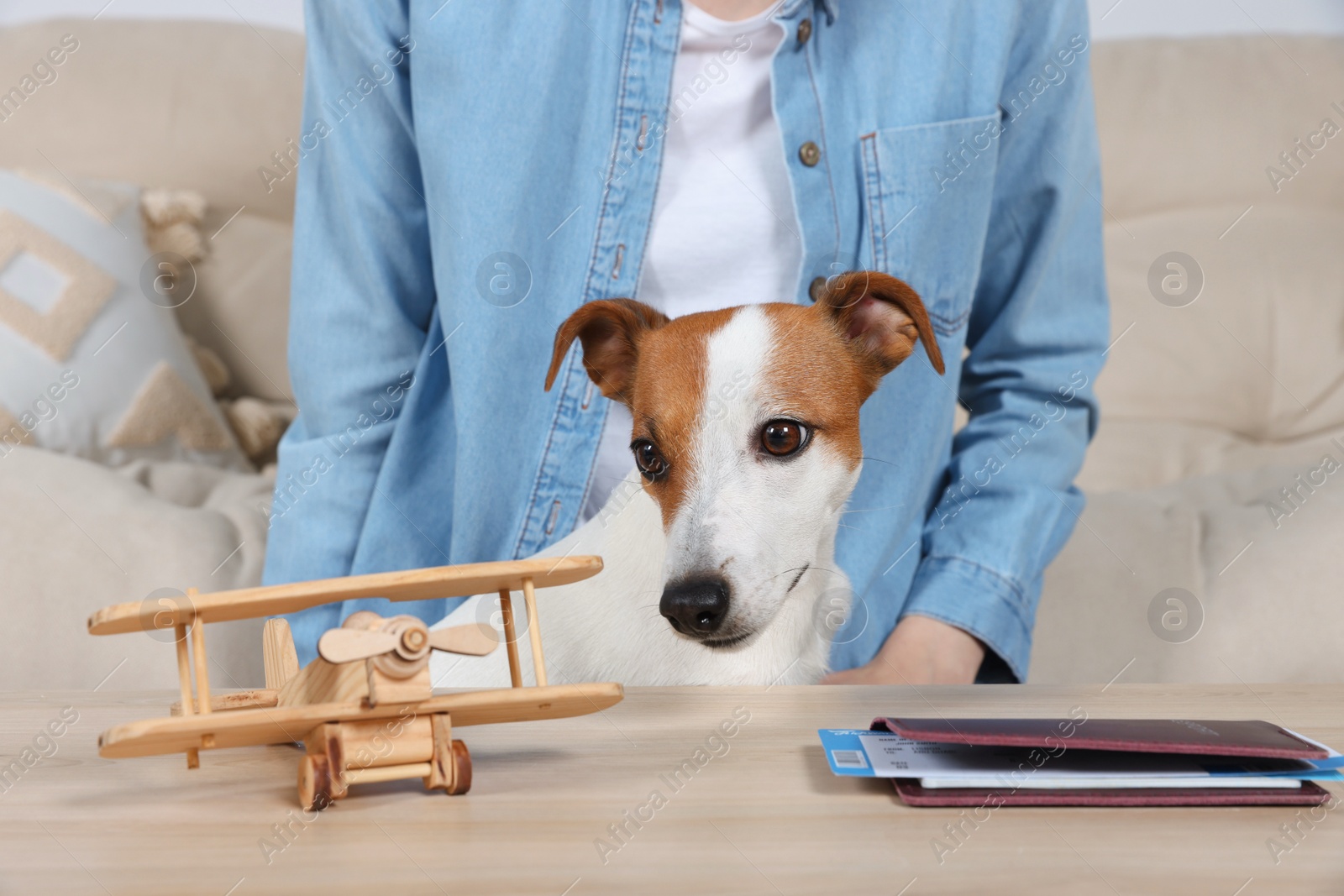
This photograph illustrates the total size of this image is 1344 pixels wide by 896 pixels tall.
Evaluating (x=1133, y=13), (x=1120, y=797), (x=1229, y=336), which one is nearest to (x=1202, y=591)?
(x=1229, y=336)

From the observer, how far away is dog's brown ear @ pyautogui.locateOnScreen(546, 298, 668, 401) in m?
0.84

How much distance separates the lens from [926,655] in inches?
43.0

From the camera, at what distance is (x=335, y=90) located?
113 centimetres

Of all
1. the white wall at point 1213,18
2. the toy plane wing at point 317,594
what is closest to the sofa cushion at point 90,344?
the toy plane wing at point 317,594

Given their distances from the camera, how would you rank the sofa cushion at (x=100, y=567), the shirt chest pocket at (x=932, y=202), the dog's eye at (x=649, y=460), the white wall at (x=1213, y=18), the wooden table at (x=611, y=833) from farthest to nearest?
the white wall at (x=1213, y=18), the sofa cushion at (x=100, y=567), the shirt chest pocket at (x=932, y=202), the dog's eye at (x=649, y=460), the wooden table at (x=611, y=833)

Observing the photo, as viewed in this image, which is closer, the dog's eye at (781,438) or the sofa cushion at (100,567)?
the dog's eye at (781,438)

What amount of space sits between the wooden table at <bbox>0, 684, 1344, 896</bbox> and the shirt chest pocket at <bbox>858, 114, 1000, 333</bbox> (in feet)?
1.74

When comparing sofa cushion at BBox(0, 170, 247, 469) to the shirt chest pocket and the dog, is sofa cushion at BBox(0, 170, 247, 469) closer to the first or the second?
the dog

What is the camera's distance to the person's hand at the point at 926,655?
1.08m

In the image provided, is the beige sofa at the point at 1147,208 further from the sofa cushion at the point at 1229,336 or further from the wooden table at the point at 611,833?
the wooden table at the point at 611,833

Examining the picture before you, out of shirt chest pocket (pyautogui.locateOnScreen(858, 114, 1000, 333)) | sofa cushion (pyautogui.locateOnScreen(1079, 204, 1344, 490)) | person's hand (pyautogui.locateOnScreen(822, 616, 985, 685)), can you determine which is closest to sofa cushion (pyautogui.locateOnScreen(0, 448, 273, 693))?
person's hand (pyautogui.locateOnScreen(822, 616, 985, 685))

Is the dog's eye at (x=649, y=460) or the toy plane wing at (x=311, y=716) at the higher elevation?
the dog's eye at (x=649, y=460)

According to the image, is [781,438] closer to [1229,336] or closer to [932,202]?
[932,202]

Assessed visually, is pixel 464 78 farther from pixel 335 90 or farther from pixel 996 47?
pixel 996 47
